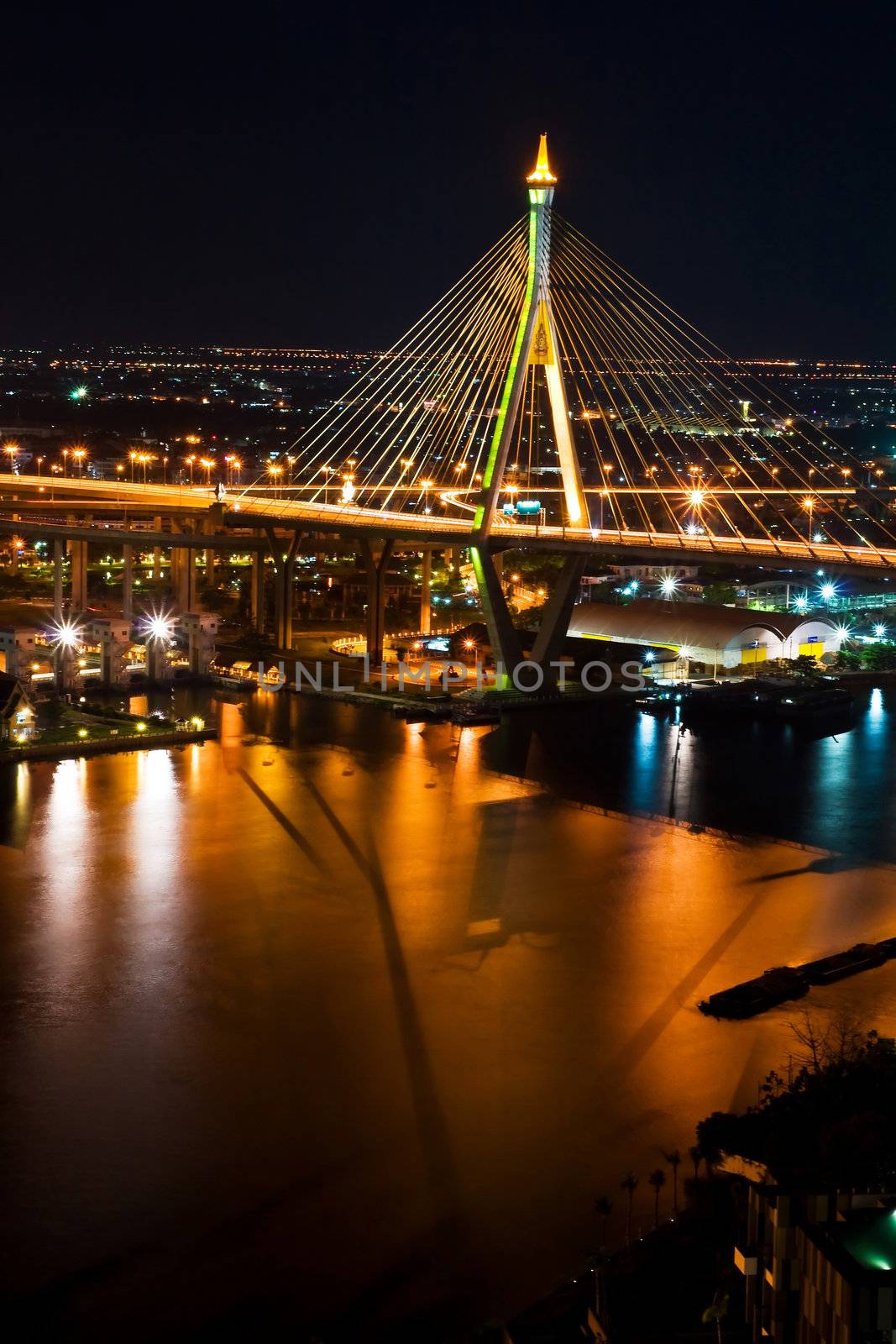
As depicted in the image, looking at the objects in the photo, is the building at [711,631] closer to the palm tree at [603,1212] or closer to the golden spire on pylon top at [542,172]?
the golden spire on pylon top at [542,172]

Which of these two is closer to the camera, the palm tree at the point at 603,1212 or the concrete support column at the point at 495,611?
the palm tree at the point at 603,1212

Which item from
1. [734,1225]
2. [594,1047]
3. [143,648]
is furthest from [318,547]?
[734,1225]

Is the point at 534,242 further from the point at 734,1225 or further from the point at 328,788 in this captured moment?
the point at 734,1225

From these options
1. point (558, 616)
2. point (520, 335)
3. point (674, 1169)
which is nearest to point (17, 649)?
point (558, 616)

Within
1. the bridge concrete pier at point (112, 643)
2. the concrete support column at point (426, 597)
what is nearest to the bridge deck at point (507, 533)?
the concrete support column at point (426, 597)

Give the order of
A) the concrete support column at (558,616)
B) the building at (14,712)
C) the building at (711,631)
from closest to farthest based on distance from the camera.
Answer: the building at (14,712)
the concrete support column at (558,616)
the building at (711,631)

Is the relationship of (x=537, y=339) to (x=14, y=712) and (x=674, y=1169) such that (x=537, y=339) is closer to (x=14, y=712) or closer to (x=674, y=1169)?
(x=14, y=712)

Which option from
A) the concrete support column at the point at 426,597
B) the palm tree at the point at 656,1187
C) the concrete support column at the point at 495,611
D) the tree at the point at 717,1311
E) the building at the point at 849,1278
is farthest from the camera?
the concrete support column at the point at 426,597
